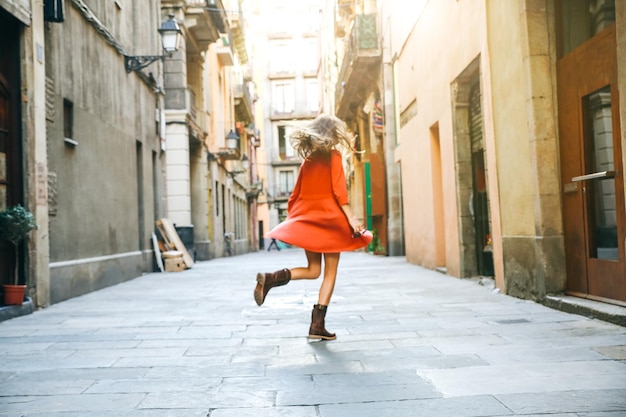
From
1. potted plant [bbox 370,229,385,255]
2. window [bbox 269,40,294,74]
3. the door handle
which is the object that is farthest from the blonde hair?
window [bbox 269,40,294,74]

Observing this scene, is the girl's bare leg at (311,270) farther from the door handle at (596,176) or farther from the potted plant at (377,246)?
the potted plant at (377,246)

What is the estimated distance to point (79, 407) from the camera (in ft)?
11.0

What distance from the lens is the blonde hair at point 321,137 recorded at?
521 centimetres

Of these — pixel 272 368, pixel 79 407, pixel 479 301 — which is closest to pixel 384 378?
pixel 272 368

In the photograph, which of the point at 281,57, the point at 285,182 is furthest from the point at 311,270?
the point at 281,57

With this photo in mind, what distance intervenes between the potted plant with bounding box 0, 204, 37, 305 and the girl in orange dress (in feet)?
10.9

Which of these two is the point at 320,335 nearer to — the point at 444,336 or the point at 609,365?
the point at 444,336

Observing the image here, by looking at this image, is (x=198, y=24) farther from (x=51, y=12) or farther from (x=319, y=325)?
(x=319, y=325)

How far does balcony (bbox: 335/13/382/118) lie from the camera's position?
20656 mm

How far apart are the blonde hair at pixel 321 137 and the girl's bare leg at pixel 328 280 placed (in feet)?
2.62

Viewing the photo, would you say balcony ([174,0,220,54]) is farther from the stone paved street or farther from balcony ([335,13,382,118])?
the stone paved street

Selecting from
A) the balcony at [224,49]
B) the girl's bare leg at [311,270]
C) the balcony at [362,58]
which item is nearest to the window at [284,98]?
the balcony at [224,49]

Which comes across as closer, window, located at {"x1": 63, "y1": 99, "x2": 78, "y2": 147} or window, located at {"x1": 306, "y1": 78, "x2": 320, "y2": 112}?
window, located at {"x1": 63, "y1": 99, "x2": 78, "y2": 147}

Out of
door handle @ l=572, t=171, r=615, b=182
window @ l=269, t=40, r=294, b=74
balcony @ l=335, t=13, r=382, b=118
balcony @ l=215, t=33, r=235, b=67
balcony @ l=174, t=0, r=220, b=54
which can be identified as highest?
window @ l=269, t=40, r=294, b=74
